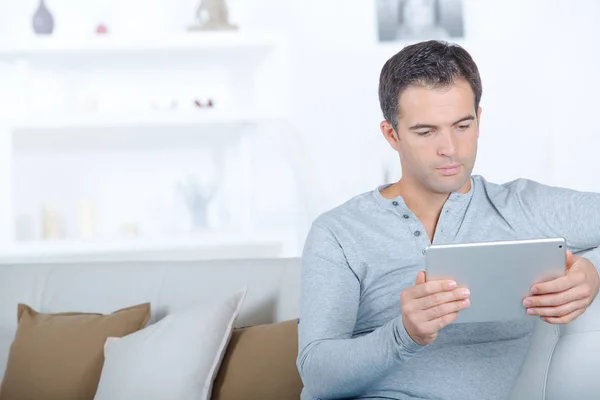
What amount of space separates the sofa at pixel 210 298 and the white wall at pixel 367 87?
2.07 m

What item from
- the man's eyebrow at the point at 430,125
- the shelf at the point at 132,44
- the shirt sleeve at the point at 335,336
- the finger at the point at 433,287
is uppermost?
the shelf at the point at 132,44

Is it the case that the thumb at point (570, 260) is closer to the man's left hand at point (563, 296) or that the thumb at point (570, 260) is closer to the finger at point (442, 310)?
the man's left hand at point (563, 296)

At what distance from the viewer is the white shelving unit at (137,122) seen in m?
4.25

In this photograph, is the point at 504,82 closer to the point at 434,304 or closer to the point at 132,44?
the point at 132,44

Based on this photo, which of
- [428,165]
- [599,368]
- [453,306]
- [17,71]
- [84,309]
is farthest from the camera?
[17,71]

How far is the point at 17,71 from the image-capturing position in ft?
14.3

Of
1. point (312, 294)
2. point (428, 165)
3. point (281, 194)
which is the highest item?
point (428, 165)

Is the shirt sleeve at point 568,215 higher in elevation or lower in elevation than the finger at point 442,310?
higher

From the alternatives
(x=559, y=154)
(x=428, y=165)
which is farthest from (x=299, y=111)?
(x=428, y=165)

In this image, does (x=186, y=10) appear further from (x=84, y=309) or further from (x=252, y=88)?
(x=84, y=309)

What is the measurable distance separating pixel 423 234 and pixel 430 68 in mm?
318

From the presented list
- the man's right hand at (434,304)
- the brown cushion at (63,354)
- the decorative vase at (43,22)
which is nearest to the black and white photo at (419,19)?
the decorative vase at (43,22)

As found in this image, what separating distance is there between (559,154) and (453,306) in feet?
11.7

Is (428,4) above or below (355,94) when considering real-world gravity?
above
